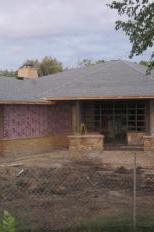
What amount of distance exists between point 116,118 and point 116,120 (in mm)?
110

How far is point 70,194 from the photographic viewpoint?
12695 millimetres

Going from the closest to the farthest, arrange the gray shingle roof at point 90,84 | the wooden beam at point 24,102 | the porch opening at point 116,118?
the wooden beam at point 24,102 → the gray shingle roof at point 90,84 → the porch opening at point 116,118

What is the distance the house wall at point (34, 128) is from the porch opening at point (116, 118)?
1354 mm

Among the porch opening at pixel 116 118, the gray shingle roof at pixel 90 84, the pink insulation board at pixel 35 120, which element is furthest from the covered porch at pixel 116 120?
the gray shingle roof at pixel 90 84

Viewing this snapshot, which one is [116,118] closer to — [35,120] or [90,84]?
[90,84]

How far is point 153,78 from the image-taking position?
93.1 feet

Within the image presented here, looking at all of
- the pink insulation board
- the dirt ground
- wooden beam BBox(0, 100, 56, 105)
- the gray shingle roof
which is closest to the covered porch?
the pink insulation board

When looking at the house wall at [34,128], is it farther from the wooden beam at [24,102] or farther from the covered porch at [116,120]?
the covered porch at [116,120]

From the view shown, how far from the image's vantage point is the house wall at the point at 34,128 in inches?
958

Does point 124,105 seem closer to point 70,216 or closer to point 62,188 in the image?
point 62,188

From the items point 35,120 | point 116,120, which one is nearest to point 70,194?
point 35,120

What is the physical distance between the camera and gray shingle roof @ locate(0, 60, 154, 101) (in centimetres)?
2639

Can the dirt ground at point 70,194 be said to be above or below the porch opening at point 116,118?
below

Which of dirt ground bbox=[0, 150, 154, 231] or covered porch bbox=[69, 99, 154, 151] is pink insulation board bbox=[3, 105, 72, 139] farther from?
dirt ground bbox=[0, 150, 154, 231]
